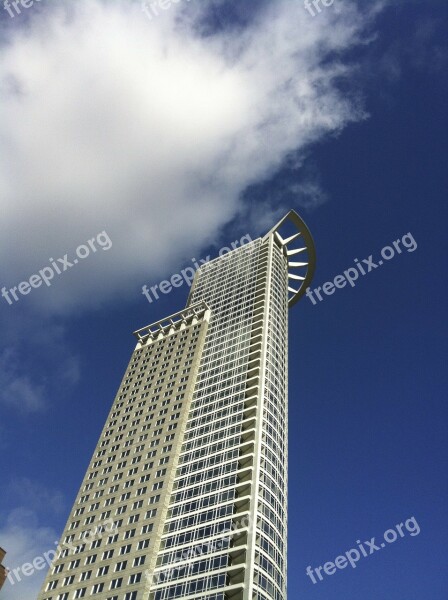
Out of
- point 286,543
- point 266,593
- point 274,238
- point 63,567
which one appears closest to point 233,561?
point 266,593

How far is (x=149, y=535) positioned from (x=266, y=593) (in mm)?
18632

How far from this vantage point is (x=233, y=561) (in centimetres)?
6194

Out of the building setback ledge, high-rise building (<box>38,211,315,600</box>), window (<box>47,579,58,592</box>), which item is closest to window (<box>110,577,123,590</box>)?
high-rise building (<box>38,211,315,600</box>)

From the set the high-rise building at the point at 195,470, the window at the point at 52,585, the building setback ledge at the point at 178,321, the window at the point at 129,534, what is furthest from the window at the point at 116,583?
the building setback ledge at the point at 178,321

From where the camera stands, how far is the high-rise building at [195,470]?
207ft

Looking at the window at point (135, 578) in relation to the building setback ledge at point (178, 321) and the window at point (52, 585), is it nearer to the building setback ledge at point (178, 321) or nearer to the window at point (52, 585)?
the window at point (52, 585)

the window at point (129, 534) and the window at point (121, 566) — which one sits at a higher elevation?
the window at point (129, 534)

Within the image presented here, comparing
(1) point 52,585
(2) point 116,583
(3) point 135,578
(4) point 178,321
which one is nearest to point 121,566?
(2) point 116,583

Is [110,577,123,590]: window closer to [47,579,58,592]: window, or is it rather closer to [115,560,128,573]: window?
[115,560,128,573]: window

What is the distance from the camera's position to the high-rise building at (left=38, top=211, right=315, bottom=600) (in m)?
63.2

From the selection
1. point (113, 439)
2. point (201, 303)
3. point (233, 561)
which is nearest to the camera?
point (233, 561)

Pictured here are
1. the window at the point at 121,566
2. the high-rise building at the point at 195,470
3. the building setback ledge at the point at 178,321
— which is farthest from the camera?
the building setback ledge at the point at 178,321

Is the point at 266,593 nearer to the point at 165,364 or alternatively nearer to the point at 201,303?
the point at 165,364

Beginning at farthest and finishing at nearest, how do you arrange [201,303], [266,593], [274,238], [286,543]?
[274,238] < [201,303] < [286,543] < [266,593]
